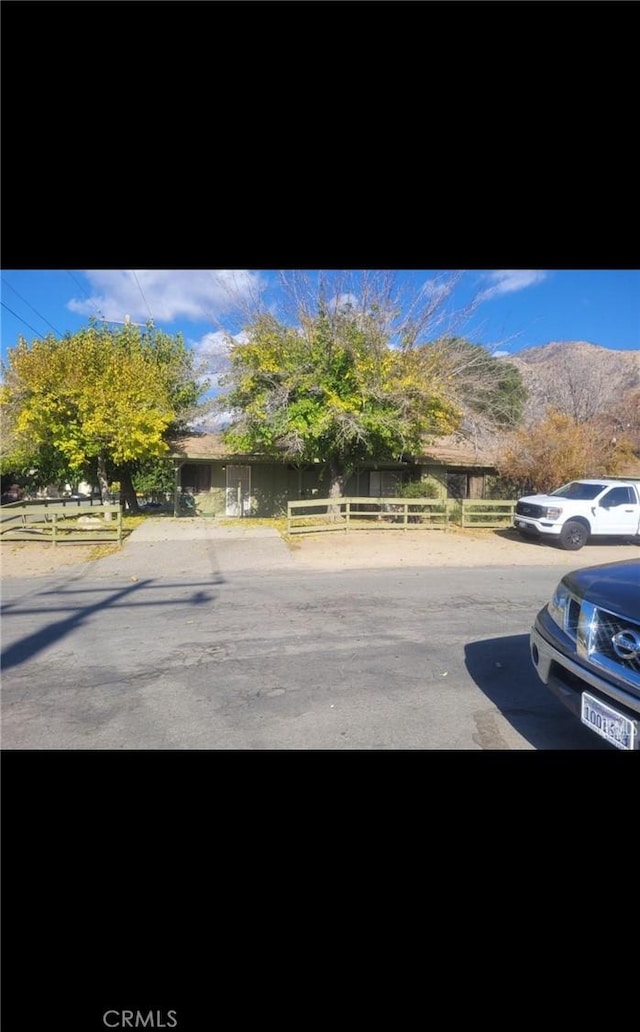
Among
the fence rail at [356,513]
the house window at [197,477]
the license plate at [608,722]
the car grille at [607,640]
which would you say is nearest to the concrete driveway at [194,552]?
the fence rail at [356,513]

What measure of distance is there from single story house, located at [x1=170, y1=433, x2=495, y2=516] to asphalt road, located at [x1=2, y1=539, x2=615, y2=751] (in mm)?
14304


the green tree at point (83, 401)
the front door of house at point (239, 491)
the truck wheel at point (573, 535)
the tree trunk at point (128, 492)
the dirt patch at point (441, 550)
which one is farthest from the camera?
the tree trunk at point (128, 492)

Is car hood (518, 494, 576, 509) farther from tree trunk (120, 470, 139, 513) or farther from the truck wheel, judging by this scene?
tree trunk (120, 470, 139, 513)

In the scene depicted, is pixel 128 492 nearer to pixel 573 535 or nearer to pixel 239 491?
pixel 239 491

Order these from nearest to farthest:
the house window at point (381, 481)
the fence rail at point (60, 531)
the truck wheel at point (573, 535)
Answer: the truck wheel at point (573, 535), the fence rail at point (60, 531), the house window at point (381, 481)

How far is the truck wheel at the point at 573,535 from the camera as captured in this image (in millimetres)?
11625

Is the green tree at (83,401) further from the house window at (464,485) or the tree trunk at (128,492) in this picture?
the house window at (464,485)

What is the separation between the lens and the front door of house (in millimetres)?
22500

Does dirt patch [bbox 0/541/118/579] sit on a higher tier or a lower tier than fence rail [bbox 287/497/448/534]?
lower

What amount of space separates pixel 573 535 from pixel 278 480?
13482mm

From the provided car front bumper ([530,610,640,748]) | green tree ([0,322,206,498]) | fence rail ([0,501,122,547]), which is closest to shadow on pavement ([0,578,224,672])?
car front bumper ([530,610,640,748])

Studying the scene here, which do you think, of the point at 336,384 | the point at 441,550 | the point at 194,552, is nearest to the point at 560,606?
the point at 441,550

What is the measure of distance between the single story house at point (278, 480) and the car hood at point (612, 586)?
19047 mm

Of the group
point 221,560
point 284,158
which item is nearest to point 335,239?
point 284,158
